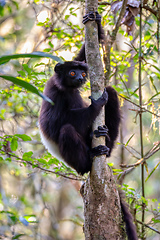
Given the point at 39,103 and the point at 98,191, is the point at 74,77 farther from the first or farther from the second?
the point at 39,103

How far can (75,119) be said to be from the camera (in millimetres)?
4480

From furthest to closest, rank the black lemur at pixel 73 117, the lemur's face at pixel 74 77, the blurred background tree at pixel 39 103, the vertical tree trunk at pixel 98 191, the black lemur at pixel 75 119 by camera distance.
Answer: the lemur's face at pixel 74 77, the blurred background tree at pixel 39 103, the black lemur at pixel 73 117, the black lemur at pixel 75 119, the vertical tree trunk at pixel 98 191

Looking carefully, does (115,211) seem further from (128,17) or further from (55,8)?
(55,8)

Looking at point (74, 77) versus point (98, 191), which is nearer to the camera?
point (98, 191)

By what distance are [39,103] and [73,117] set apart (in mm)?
3228

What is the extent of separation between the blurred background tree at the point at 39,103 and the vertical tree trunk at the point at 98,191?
0.88 meters

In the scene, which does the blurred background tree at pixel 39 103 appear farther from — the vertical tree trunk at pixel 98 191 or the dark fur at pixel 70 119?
the vertical tree trunk at pixel 98 191

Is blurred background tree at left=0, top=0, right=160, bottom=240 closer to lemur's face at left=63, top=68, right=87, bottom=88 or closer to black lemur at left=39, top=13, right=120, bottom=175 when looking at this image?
black lemur at left=39, top=13, right=120, bottom=175

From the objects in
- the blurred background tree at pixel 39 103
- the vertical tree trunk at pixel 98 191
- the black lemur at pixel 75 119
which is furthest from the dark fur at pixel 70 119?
the blurred background tree at pixel 39 103

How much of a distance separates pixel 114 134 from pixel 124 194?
1.08 m

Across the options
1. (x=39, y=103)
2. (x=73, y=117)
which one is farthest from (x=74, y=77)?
(x=39, y=103)

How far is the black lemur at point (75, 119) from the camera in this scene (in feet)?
13.2

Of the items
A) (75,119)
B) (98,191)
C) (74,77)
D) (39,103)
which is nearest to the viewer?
(98,191)

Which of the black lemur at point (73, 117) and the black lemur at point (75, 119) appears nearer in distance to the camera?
the black lemur at point (75, 119)
